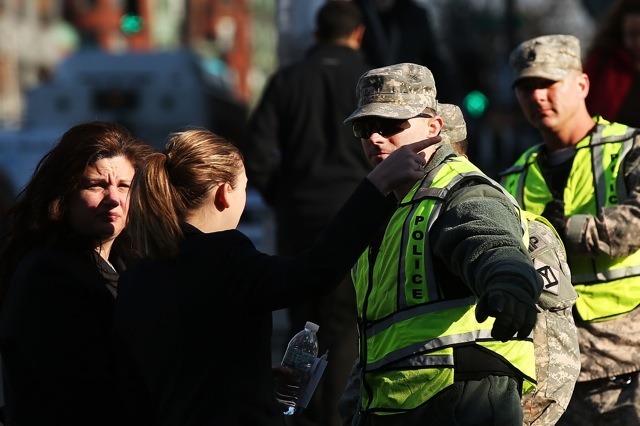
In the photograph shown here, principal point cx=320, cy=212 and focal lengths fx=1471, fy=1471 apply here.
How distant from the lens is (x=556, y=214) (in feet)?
19.9

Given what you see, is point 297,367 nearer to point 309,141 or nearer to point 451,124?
point 451,124

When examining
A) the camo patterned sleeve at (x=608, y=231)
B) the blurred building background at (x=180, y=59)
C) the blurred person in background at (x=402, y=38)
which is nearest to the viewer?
the camo patterned sleeve at (x=608, y=231)

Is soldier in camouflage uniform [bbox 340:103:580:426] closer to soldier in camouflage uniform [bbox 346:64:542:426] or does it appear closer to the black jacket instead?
soldier in camouflage uniform [bbox 346:64:542:426]

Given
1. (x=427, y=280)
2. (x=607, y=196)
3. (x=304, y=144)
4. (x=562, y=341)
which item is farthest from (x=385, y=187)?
(x=304, y=144)

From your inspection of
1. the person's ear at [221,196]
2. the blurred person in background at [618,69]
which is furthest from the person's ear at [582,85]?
the person's ear at [221,196]

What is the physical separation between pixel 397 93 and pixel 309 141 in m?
3.95

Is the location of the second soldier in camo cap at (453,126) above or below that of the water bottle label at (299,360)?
above

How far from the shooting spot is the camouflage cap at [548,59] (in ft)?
20.7

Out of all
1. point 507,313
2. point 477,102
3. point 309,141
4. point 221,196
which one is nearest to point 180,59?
point 477,102

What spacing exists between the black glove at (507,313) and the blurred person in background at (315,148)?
4605 millimetres

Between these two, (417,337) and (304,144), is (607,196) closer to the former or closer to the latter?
(417,337)

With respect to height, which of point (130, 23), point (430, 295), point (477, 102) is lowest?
point (477, 102)

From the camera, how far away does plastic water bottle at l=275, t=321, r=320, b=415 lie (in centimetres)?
497

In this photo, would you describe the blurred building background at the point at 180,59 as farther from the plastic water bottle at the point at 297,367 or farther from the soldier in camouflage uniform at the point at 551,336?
the soldier in camouflage uniform at the point at 551,336
